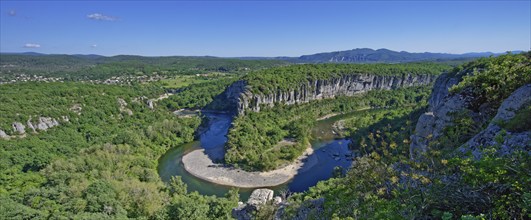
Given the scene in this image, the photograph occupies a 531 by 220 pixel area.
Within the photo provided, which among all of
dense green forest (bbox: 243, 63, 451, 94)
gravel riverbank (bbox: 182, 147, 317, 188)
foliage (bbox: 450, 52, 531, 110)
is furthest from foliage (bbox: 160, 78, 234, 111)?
foliage (bbox: 450, 52, 531, 110)

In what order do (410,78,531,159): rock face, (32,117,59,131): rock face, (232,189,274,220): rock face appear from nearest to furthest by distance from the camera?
(410,78,531,159): rock face, (232,189,274,220): rock face, (32,117,59,131): rock face

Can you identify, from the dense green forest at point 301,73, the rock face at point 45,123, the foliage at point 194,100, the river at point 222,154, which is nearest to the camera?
Result: the river at point 222,154

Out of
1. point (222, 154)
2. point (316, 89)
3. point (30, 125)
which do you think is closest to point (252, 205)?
point (222, 154)

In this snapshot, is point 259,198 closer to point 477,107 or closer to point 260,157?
point 477,107

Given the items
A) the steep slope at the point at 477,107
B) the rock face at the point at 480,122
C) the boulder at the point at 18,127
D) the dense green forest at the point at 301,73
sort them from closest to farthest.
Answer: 1. the rock face at the point at 480,122
2. the steep slope at the point at 477,107
3. the boulder at the point at 18,127
4. the dense green forest at the point at 301,73

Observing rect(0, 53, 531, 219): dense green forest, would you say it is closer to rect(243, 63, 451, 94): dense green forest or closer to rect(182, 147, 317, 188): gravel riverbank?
rect(243, 63, 451, 94): dense green forest

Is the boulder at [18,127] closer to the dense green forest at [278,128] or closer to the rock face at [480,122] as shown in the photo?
the dense green forest at [278,128]

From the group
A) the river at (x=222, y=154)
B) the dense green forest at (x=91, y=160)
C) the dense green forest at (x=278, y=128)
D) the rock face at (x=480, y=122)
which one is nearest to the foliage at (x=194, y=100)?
the dense green forest at (x=91, y=160)
